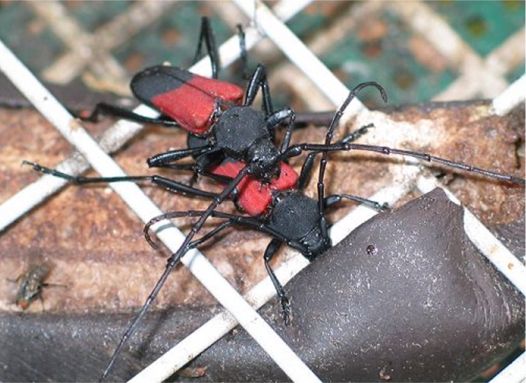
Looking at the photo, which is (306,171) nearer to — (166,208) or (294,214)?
(294,214)

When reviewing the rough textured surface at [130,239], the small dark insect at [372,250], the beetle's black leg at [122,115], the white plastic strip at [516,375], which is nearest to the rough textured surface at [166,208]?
the rough textured surface at [130,239]

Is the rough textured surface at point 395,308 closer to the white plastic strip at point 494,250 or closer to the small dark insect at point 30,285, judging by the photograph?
the white plastic strip at point 494,250

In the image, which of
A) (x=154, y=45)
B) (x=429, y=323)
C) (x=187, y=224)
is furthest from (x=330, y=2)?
(x=429, y=323)

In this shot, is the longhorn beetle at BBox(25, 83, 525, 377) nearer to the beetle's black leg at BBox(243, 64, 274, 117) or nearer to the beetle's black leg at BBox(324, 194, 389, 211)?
the beetle's black leg at BBox(324, 194, 389, 211)

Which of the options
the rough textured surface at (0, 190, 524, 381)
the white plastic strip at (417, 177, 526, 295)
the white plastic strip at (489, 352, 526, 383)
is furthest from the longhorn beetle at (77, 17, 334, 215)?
the white plastic strip at (489, 352, 526, 383)

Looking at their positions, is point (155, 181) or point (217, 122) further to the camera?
point (217, 122)

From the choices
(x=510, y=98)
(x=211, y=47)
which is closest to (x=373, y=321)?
(x=510, y=98)

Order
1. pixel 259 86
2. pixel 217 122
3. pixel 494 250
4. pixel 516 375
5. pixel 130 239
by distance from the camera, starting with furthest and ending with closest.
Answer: pixel 259 86, pixel 217 122, pixel 130 239, pixel 494 250, pixel 516 375
